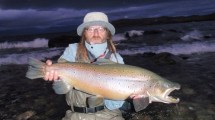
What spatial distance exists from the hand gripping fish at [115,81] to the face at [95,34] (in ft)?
1.75

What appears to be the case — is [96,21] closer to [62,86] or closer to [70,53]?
[70,53]

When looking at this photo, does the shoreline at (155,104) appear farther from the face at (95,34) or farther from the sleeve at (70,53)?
the face at (95,34)

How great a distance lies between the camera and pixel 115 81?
4793 millimetres

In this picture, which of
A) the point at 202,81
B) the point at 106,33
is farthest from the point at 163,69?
the point at 106,33

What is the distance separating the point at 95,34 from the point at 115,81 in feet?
3.16

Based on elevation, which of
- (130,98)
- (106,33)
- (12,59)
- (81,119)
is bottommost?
(12,59)

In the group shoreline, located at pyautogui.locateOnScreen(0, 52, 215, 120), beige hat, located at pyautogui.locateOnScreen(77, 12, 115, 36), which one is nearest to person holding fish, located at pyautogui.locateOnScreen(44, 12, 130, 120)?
beige hat, located at pyautogui.locateOnScreen(77, 12, 115, 36)

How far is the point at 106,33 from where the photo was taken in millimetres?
5492

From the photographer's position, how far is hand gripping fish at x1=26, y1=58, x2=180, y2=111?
4.70 metres

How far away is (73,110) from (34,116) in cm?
422

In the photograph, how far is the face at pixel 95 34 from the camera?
538cm

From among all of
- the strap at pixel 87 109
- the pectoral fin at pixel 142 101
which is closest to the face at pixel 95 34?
the strap at pixel 87 109

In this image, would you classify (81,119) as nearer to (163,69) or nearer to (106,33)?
(106,33)

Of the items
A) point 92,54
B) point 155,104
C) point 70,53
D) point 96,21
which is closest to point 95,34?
point 96,21
